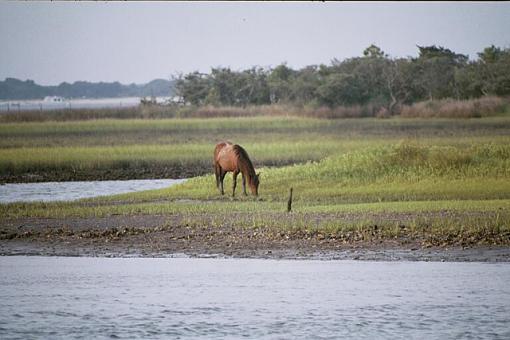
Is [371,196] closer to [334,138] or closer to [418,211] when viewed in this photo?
[418,211]

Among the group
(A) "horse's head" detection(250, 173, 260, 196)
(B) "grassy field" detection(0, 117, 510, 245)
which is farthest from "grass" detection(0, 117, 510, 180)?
(A) "horse's head" detection(250, 173, 260, 196)

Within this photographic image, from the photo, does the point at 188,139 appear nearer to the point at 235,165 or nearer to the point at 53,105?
the point at 235,165

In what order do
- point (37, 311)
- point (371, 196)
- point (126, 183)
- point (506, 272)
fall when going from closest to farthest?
point (37, 311) < point (506, 272) < point (371, 196) < point (126, 183)

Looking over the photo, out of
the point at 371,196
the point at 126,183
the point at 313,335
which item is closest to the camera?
the point at 313,335

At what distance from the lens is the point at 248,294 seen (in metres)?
16.4

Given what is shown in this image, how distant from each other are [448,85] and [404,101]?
3.58m

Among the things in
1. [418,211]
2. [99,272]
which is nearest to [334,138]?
[418,211]

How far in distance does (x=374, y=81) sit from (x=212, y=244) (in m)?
44.1

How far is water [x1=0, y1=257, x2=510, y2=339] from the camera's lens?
14297 mm

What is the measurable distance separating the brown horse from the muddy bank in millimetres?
4620

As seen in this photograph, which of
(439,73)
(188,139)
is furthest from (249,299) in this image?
(439,73)

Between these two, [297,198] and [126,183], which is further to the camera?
[126,183]

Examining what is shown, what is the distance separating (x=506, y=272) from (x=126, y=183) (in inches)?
748

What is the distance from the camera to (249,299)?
16.2 m
